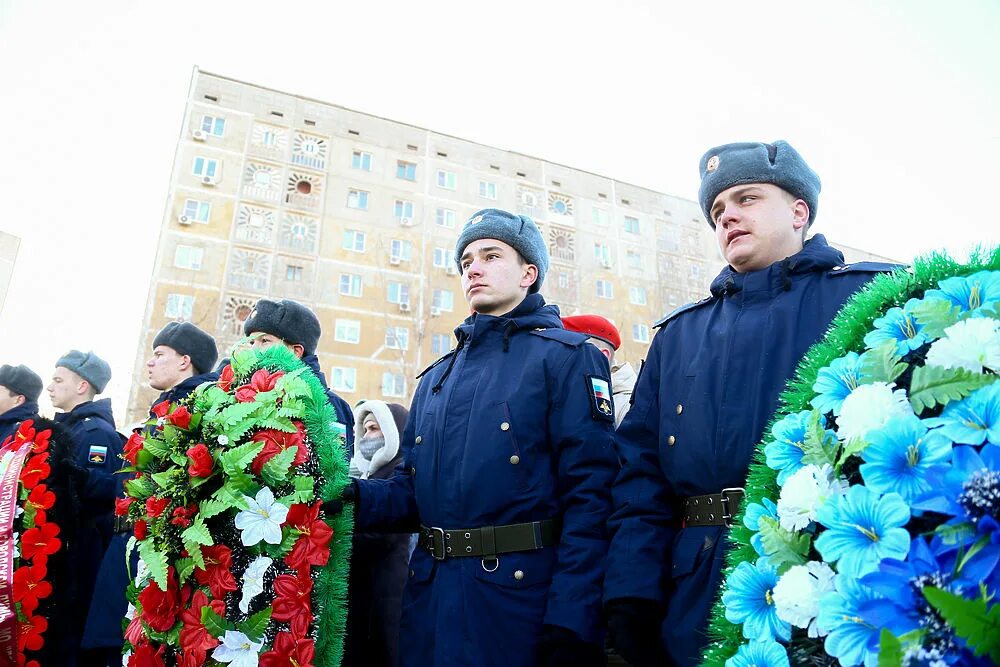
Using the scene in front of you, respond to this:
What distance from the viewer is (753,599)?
1395mm

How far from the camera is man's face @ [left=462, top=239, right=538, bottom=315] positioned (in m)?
3.12

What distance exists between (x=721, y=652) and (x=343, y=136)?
86.3 feet

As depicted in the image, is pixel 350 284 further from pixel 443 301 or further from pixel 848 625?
pixel 848 625

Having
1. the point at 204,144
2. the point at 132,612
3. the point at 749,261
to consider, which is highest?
the point at 204,144

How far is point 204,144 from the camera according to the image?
23.3 meters

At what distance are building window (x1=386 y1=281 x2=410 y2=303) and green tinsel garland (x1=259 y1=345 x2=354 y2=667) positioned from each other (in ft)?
70.6

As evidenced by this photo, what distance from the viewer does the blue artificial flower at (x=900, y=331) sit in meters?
1.33

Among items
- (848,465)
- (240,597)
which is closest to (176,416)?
(240,597)

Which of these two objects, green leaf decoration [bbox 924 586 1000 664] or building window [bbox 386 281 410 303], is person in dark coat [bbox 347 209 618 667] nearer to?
green leaf decoration [bbox 924 586 1000 664]

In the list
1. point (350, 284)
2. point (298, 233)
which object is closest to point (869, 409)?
point (350, 284)

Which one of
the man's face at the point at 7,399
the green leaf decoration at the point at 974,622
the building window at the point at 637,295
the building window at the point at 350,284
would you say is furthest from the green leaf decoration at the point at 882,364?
the building window at the point at 637,295

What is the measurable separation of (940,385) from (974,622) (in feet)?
1.37

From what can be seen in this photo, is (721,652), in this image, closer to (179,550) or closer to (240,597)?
(240,597)

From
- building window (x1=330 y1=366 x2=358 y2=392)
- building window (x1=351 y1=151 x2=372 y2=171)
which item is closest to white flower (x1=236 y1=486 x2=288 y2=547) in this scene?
building window (x1=330 y1=366 x2=358 y2=392)
